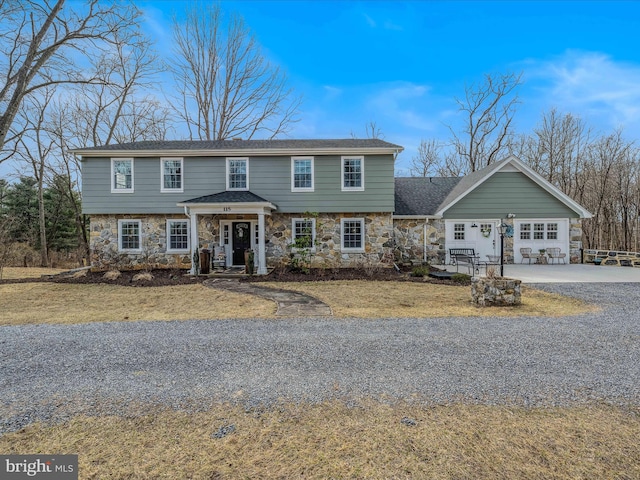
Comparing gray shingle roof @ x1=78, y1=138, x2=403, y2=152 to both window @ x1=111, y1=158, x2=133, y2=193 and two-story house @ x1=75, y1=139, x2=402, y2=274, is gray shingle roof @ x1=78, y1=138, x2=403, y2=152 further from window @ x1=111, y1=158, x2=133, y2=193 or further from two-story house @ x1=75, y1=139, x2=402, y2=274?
window @ x1=111, y1=158, x2=133, y2=193

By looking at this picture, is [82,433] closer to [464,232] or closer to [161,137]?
[464,232]

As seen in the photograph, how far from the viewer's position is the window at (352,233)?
1324 centimetres

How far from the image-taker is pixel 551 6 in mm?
10336

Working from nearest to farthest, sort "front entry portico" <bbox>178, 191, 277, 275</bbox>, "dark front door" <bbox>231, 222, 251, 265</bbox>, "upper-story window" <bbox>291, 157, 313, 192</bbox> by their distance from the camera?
1. "front entry portico" <bbox>178, 191, 277, 275</bbox>
2. "upper-story window" <bbox>291, 157, 313, 192</bbox>
3. "dark front door" <bbox>231, 222, 251, 265</bbox>

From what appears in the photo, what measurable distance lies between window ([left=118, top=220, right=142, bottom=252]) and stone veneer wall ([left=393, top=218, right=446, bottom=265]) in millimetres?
11323

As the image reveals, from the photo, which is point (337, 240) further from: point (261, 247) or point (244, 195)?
point (244, 195)

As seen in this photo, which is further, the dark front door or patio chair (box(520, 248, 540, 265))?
patio chair (box(520, 248, 540, 265))

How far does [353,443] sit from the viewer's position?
234 cm

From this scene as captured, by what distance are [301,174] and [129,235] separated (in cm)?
777

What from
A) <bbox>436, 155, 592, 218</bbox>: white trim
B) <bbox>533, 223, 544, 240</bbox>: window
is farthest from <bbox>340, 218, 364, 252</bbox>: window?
<bbox>533, 223, 544, 240</bbox>: window

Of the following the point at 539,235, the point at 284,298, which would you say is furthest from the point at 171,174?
the point at 539,235

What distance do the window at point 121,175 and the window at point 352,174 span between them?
887cm

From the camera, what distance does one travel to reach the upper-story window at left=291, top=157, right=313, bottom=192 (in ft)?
42.6

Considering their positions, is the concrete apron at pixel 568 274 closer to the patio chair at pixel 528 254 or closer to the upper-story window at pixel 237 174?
the patio chair at pixel 528 254
